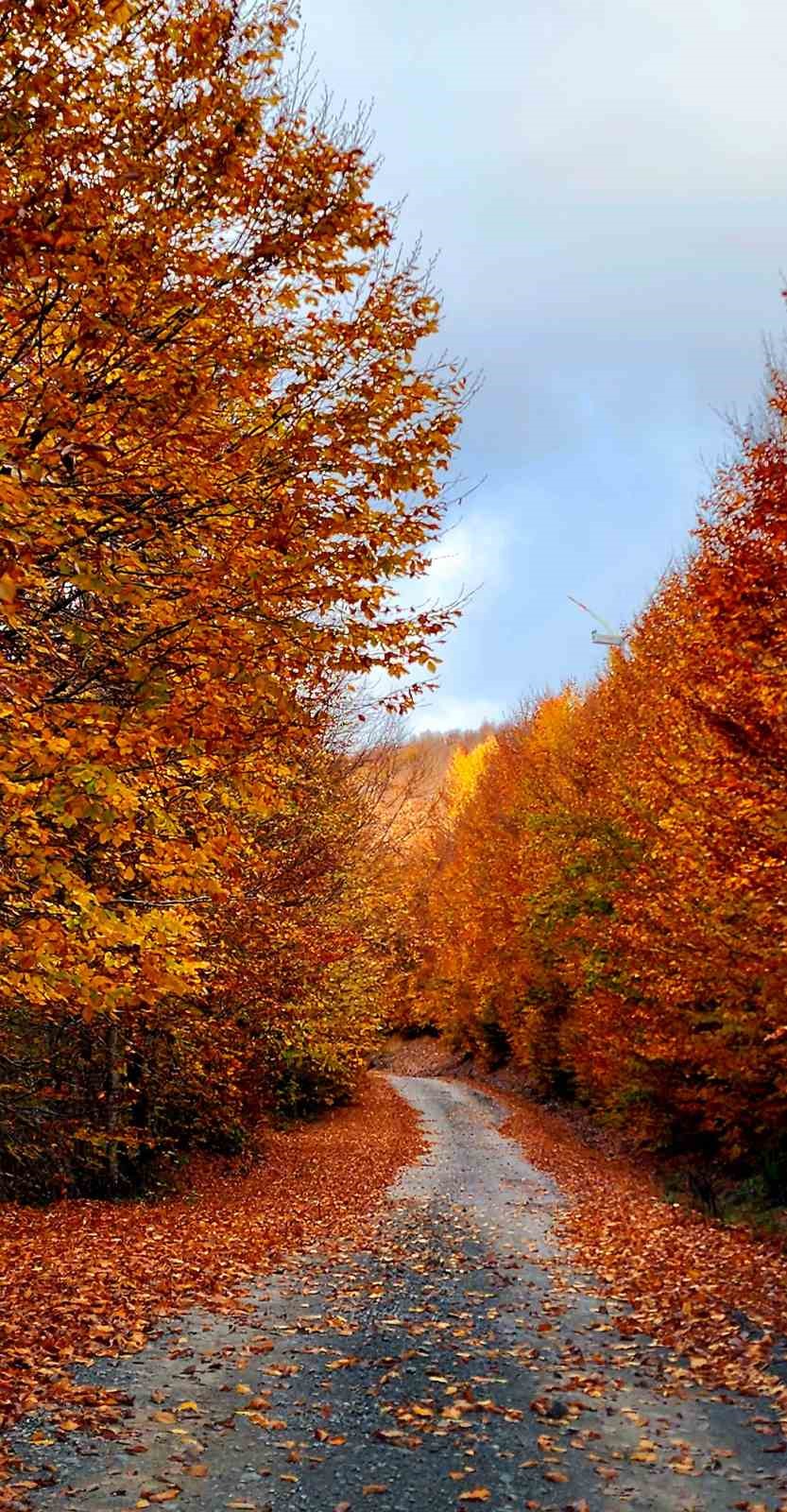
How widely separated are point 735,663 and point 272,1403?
9238mm

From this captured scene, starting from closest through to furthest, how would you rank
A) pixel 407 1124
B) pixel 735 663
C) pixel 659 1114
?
pixel 735 663, pixel 659 1114, pixel 407 1124

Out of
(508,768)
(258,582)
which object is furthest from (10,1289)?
(508,768)

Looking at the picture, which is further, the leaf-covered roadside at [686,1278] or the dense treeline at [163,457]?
the leaf-covered roadside at [686,1278]

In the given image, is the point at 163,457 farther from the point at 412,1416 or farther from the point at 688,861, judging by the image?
the point at 688,861

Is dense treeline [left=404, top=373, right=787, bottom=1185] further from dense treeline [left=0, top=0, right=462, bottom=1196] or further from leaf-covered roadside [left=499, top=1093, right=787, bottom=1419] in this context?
dense treeline [left=0, top=0, right=462, bottom=1196]

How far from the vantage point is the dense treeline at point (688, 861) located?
12.6 meters

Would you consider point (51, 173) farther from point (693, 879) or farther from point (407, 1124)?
point (407, 1124)

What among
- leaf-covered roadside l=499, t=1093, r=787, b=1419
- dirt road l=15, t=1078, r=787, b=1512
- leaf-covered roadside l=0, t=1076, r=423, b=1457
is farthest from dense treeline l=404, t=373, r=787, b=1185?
leaf-covered roadside l=0, t=1076, r=423, b=1457

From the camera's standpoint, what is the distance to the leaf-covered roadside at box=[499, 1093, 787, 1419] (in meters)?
8.85

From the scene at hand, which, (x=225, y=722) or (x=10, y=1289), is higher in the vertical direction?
(x=225, y=722)

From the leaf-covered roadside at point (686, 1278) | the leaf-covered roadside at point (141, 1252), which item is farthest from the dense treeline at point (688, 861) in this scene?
the leaf-covered roadside at point (141, 1252)

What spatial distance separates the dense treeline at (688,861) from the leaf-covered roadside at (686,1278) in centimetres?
182

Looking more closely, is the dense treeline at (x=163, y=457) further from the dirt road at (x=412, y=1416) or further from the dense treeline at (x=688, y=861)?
the dense treeline at (x=688, y=861)

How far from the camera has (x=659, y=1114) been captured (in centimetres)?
1931
